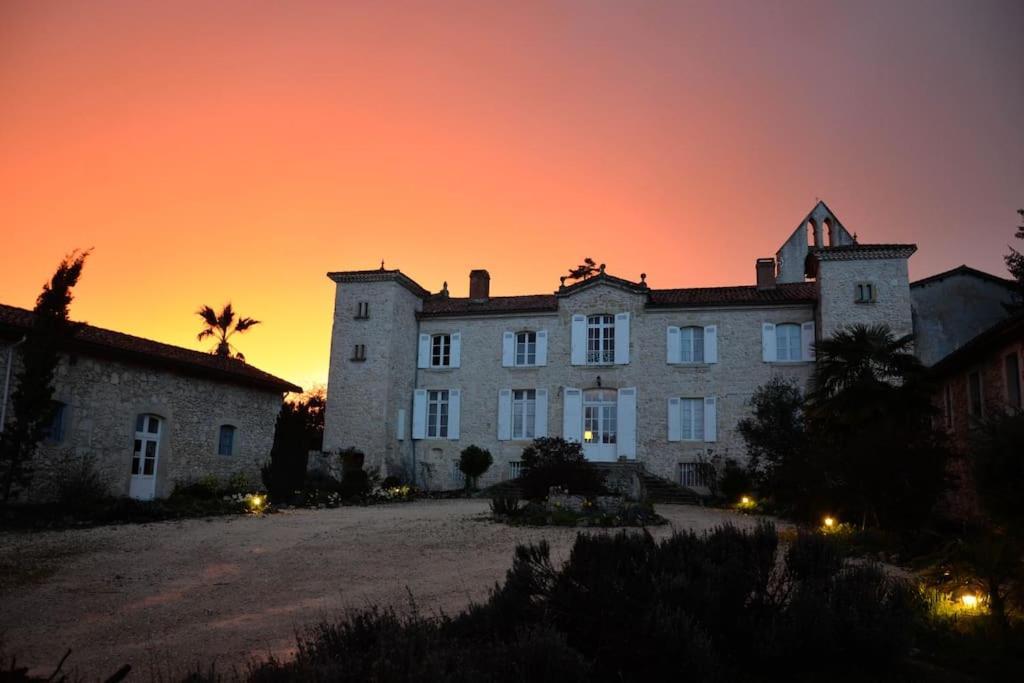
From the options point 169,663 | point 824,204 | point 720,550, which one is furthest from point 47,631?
point 824,204

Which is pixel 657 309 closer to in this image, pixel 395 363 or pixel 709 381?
pixel 709 381

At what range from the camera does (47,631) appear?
20.2ft

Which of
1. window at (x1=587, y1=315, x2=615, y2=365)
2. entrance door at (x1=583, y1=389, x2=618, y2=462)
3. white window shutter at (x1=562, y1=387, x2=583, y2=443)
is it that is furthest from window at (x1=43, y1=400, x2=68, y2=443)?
window at (x1=587, y1=315, x2=615, y2=365)

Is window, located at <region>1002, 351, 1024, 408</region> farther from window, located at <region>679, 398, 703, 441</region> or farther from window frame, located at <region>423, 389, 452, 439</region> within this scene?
window frame, located at <region>423, 389, 452, 439</region>

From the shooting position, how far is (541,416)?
2494 cm

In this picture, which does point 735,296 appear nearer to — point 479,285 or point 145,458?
point 479,285

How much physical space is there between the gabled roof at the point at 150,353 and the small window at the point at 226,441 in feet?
3.83

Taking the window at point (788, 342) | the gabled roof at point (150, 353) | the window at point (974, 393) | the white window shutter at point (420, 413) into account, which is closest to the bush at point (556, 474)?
the gabled roof at point (150, 353)

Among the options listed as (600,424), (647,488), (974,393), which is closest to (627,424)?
(600,424)

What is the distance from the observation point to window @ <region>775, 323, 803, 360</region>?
76.8ft

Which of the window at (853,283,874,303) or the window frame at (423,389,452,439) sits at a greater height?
the window at (853,283,874,303)

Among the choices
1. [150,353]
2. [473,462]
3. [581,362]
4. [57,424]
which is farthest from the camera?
[581,362]

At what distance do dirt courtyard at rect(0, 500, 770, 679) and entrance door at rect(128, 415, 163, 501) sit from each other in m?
3.13

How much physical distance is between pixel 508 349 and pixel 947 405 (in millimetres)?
13979
